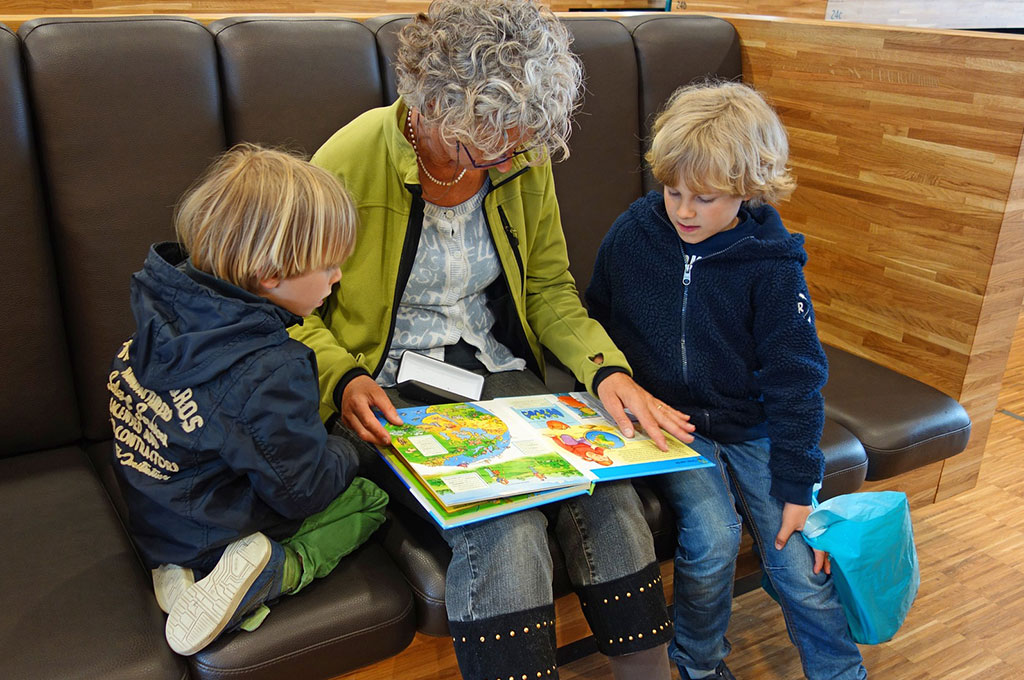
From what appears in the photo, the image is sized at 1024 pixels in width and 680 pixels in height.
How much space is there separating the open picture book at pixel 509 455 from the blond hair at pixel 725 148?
1.37 ft

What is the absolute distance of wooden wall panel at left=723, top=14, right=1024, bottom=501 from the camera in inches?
72.1

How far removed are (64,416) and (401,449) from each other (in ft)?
2.26

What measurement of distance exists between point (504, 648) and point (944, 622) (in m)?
1.15

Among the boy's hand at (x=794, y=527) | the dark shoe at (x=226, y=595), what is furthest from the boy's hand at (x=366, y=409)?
the boy's hand at (x=794, y=527)

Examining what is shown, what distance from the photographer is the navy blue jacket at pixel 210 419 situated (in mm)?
1101

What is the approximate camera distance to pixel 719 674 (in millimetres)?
1580

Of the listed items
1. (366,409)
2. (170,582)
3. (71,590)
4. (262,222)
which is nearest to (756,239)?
(366,409)

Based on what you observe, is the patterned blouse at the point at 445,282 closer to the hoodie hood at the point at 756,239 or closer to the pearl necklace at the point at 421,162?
the pearl necklace at the point at 421,162

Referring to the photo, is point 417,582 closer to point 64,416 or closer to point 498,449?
point 498,449

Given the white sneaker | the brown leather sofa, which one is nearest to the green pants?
the brown leather sofa

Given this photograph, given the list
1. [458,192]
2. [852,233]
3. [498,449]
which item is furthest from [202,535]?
[852,233]

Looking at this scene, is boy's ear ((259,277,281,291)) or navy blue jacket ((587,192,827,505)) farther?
navy blue jacket ((587,192,827,505))

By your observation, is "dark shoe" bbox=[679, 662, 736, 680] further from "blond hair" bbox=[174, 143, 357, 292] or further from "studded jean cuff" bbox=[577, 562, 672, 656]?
"blond hair" bbox=[174, 143, 357, 292]

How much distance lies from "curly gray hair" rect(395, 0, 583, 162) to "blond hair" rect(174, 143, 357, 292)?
9.4 inches
